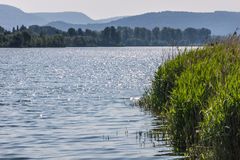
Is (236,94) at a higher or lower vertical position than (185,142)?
higher

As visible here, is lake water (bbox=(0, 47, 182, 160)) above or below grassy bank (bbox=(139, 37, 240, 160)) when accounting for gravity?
below

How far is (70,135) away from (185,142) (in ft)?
27.0

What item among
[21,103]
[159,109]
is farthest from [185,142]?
[21,103]

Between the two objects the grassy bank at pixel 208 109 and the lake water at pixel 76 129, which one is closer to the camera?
the grassy bank at pixel 208 109

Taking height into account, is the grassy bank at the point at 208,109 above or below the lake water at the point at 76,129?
above

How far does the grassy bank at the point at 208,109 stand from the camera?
14.6 m

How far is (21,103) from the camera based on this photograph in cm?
4244

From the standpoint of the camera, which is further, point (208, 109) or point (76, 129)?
point (76, 129)

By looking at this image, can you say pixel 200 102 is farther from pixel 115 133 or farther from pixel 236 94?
pixel 115 133

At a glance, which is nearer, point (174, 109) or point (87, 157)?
point (174, 109)

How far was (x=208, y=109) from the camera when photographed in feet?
50.8

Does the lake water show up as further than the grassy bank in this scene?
Yes

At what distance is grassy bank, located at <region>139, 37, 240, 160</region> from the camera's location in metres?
14.6

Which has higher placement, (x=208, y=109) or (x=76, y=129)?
(x=208, y=109)
